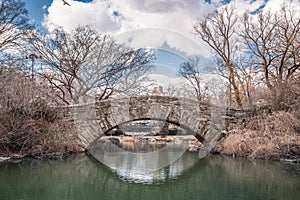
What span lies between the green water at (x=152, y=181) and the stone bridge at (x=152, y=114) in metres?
1.37

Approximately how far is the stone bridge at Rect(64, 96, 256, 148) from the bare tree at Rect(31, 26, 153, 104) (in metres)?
3.81

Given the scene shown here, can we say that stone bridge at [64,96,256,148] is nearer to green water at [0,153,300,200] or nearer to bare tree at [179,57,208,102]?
green water at [0,153,300,200]

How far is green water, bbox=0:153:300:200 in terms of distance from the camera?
4809 millimetres

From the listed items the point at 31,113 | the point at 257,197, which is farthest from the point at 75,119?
the point at 257,197

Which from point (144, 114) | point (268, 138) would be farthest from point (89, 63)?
point (268, 138)

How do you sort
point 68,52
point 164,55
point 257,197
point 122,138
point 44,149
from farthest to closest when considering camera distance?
1. point 122,138
2. point 68,52
3. point 164,55
4. point 44,149
5. point 257,197

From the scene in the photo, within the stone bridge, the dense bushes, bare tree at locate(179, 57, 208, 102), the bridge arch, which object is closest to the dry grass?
the stone bridge

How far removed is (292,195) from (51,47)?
1115 cm

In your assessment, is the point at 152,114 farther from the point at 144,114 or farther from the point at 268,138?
the point at 268,138

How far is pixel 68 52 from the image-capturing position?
13.0m

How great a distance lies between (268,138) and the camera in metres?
8.40

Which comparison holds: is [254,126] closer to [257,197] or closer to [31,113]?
[257,197]

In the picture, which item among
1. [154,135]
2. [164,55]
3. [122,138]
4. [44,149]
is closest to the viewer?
[44,149]

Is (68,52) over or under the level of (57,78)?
over
